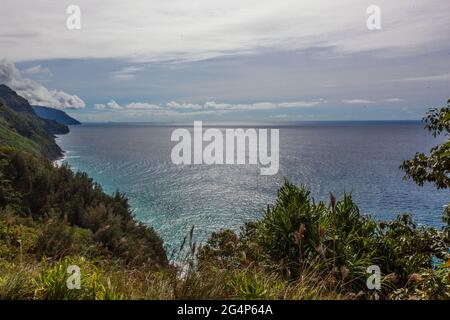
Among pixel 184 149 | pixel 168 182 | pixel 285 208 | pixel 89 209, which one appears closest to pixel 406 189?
pixel 168 182

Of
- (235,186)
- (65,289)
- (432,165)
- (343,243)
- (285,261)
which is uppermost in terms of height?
(432,165)

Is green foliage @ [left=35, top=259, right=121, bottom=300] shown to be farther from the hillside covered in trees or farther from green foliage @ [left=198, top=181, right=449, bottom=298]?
green foliage @ [left=198, top=181, right=449, bottom=298]

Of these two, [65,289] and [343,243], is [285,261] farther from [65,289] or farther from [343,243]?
[65,289]

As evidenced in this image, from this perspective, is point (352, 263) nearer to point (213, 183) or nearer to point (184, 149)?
point (213, 183)

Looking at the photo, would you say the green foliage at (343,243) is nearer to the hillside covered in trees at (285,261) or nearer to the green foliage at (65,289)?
the hillside covered in trees at (285,261)

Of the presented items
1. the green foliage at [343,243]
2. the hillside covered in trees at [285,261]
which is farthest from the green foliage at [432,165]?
the green foliage at [343,243]

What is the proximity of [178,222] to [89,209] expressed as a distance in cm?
2904

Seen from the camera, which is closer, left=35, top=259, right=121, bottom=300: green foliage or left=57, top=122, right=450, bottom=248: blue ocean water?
left=35, top=259, right=121, bottom=300: green foliage

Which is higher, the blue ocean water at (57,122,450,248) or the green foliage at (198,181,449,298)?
the green foliage at (198,181,449,298)

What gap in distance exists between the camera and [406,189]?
73.4 m

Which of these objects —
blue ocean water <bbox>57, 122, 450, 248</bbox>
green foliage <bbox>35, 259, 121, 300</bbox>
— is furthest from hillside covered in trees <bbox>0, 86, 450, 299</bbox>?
blue ocean water <bbox>57, 122, 450, 248</bbox>

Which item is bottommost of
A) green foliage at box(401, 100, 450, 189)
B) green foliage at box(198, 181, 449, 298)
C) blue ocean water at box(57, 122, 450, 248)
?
blue ocean water at box(57, 122, 450, 248)

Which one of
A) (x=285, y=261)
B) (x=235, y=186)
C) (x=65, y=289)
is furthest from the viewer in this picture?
(x=235, y=186)

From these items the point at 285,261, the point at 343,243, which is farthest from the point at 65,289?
the point at 343,243
